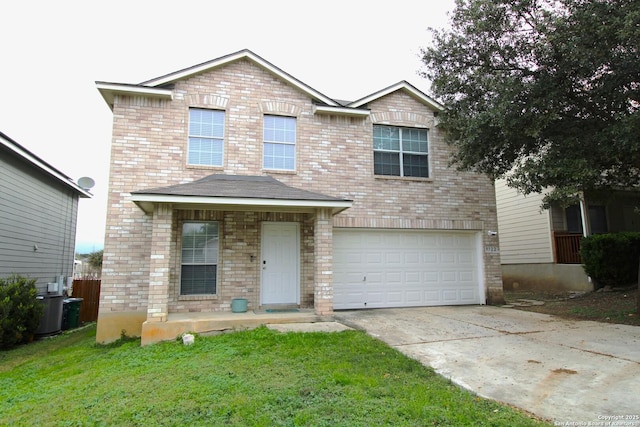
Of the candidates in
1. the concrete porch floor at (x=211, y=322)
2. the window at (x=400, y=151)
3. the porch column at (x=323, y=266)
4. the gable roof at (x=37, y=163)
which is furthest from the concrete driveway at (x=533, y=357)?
the gable roof at (x=37, y=163)

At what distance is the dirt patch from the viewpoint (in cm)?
894

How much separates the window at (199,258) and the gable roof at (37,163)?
18.4 ft

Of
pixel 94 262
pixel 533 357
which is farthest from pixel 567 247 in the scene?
pixel 94 262

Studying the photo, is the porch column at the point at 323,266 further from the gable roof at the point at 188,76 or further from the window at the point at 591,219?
the window at the point at 591,219

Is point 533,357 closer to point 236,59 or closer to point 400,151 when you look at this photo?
point 400,151

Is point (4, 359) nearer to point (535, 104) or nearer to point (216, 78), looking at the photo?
point (216, 78)

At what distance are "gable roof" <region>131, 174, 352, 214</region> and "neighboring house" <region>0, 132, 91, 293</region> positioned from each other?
544 centimetres

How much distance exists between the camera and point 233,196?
8.13m

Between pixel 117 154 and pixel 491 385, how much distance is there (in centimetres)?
925

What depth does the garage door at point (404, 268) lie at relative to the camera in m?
10.8

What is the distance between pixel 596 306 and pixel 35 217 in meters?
17.3

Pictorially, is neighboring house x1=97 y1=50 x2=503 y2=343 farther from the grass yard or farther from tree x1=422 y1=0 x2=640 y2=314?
tree x1=422 y1=0 x2=640 y2=314

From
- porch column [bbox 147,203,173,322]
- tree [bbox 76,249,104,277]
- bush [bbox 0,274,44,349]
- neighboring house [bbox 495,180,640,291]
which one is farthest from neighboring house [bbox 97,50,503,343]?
tree [bbox 76,249,104,277]

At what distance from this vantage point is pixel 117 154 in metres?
9.49
